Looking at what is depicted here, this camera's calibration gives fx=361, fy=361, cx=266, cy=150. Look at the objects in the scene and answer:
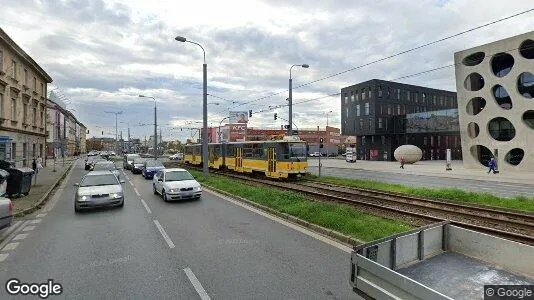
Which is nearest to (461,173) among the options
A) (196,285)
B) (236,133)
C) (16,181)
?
(196,285)

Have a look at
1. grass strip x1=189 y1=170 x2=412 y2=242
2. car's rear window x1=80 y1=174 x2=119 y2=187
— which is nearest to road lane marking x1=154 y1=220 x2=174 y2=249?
grass strip x1=189 y1=170 x2=412 y2=242

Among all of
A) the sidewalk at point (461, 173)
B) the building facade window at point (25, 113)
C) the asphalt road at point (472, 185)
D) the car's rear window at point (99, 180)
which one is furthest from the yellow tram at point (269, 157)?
the building facade window at point (25, 113)

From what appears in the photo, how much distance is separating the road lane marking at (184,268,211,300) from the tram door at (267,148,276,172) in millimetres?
18280

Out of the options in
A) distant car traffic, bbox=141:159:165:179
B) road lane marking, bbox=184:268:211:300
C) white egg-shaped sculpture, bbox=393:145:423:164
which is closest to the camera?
road lane marking, bbox=184:268:211:300

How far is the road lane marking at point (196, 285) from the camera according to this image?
219 inches

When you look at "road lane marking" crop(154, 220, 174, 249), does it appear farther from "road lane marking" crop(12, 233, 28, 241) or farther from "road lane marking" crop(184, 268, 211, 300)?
"road lane marking" crop(12, 233, 28, 241)

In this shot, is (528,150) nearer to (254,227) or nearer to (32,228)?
(254,227)

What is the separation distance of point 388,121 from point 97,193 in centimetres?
6409

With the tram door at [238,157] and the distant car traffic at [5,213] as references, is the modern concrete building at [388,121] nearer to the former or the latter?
A: the tram door at [238,157]

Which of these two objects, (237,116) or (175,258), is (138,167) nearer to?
(175,258)

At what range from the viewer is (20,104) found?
97.6ft

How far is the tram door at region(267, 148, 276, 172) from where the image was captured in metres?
24.9

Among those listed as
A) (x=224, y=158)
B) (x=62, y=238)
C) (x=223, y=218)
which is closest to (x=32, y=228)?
(x=62, y=238)

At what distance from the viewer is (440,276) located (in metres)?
4.24
